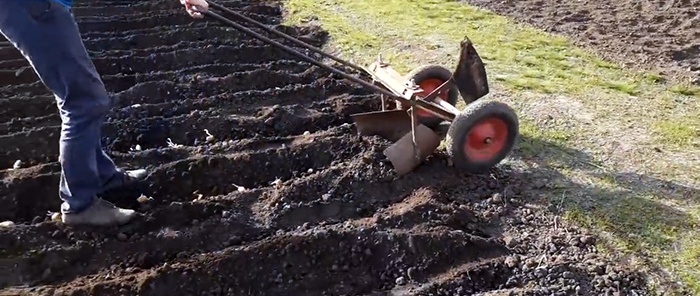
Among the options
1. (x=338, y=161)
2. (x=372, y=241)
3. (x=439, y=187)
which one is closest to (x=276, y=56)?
(x=338, y=161)

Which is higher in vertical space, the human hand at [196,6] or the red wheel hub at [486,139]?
the human hand at [196,6]

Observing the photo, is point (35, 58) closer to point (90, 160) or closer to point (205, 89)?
point (90, 160)

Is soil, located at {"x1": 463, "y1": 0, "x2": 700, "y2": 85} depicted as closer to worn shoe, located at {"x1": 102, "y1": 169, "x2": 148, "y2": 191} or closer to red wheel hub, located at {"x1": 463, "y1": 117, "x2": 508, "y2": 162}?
red wheel hub, located at {"x1": 463, "y1": 117, "x2": 508, "y2": 162}


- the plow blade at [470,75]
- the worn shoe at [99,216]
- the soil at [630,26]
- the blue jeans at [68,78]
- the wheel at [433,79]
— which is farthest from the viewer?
the soil at [630,26]

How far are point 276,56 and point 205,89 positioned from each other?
2.63 feet

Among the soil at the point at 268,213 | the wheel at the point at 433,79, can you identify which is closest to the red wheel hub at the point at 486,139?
the soil at the point at 268,213

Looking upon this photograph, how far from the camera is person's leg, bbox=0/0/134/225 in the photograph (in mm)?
2986

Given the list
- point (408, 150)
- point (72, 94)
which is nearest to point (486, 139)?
point (408, 150)

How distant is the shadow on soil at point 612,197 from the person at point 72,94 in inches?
76.9

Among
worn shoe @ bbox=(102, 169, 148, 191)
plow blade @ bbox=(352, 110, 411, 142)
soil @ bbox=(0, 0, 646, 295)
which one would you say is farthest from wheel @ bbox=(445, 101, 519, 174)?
worn shoe @ bbox=(102, 169, 148, 191)

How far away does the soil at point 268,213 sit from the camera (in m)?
3.14

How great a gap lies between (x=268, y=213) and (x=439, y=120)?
1.17m

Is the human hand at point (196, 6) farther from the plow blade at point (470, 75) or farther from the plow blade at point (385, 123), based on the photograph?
the plow blade at point (470, 75)

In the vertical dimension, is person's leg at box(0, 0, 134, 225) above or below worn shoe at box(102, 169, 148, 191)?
above
